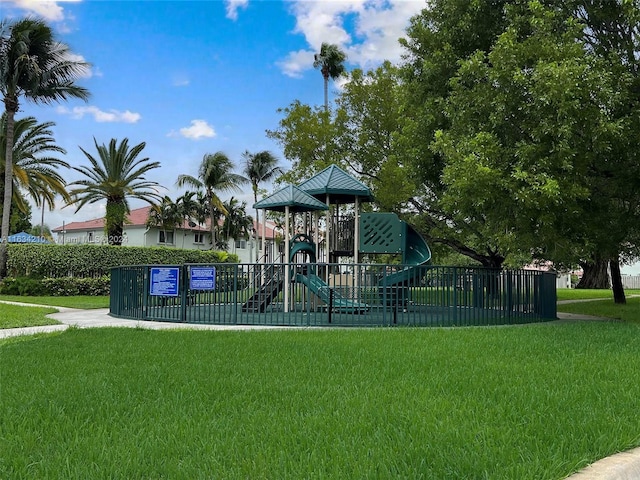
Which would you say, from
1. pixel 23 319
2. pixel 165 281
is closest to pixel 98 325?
pixel 165 281

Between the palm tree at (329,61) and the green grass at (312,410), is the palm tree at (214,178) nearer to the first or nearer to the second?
the palm tree at (329,61)

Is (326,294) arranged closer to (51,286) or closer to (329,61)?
(51,286)

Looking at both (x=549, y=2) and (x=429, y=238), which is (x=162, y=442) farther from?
(x=429, y=238)

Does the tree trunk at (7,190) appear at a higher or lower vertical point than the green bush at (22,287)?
higher

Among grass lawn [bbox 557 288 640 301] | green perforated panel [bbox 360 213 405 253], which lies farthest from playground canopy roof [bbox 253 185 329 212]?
grass lawn [bbox 557 288 640 301]

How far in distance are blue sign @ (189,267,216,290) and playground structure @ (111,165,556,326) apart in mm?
24

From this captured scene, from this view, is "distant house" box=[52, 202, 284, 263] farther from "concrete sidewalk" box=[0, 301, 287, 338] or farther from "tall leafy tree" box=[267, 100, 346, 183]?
"concrete sidewalk" box=[0, 301, 287, 338]

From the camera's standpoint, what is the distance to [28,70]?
2594 centimetres

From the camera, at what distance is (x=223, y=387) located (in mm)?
5867

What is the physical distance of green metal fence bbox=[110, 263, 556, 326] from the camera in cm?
1303

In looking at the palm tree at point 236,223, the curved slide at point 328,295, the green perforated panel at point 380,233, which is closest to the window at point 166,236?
the palm tree at point 236,223

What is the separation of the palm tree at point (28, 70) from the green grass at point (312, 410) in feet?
69.5

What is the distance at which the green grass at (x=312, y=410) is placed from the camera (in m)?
3.78

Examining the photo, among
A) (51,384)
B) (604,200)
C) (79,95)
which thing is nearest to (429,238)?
(604,200)
